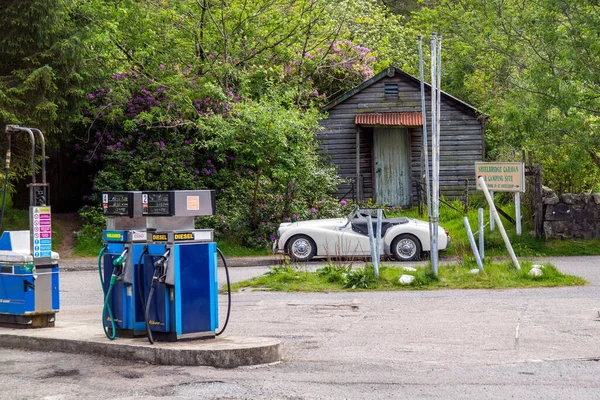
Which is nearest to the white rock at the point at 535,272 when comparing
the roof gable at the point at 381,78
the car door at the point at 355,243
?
the car door at the point at 355,243

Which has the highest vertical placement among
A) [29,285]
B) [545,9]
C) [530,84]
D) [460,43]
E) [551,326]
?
[460,43]

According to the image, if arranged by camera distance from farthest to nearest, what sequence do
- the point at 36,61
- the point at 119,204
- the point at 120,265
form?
the point at 36,61, the point at 119,204, the point at 120,265

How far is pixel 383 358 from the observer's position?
895cm

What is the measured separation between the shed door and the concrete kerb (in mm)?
20379

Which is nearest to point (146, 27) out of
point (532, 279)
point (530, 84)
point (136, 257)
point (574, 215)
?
point (530, 84)

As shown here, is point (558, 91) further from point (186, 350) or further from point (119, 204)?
Answer: point (186, 350)

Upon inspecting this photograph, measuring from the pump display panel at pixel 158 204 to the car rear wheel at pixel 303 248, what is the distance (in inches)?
433

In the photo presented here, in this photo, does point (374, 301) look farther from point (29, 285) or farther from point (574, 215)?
point (574, 215)

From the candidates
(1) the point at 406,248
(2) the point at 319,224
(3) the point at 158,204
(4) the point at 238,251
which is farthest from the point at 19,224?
(3) the point at 158,204

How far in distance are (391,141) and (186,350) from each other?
21518 mm

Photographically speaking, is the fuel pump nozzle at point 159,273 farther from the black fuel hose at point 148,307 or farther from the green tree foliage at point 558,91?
the green tree foliage at point 558,91

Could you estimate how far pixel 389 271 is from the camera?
617 inches

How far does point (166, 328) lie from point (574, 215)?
1529 centimetres

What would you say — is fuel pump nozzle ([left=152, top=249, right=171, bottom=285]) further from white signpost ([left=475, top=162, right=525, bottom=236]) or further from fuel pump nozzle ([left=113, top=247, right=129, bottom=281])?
white signpost ([left=475, top=162, right=525, bottom=236])
